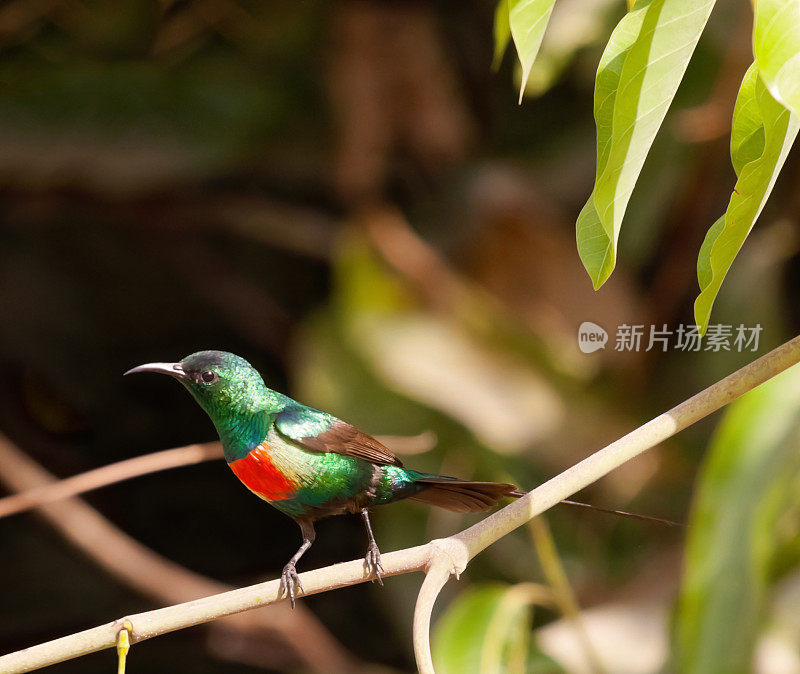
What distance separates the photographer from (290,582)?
0.36m

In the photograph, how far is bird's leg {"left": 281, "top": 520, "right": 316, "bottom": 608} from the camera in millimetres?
360

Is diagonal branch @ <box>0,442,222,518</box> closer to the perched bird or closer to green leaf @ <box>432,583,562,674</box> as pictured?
the perched bird

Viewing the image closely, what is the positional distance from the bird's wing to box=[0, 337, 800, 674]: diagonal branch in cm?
5

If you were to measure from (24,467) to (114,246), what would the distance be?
1.68 ft

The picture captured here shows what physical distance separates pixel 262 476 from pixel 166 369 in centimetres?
7

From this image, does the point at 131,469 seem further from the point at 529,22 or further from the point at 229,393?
the point at 529,22

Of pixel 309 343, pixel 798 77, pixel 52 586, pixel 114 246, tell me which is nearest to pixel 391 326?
pixel 309 343

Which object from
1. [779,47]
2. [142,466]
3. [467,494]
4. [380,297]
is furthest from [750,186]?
[380,297]

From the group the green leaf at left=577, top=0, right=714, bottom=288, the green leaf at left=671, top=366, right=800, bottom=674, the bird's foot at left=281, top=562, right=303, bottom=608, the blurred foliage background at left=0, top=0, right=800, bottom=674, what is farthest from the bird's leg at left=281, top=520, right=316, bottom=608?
the green leaf at left=671, top=366, right=800, bottom=674

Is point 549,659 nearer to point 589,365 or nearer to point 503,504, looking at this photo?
point 589,365

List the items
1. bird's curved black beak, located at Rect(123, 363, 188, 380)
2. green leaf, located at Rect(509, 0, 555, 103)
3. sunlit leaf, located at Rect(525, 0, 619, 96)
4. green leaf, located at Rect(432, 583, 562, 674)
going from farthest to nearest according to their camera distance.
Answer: sunlit leaf, located at Rect(525, 0, 619, 96)
green leaf, located at Rect(432, 583, 562, 674)
green leaf, located at Rect(509, 0, 555, 103)
bird's curved black beak, located at Rect(123, 363, 188, 380)

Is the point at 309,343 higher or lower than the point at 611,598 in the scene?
higher

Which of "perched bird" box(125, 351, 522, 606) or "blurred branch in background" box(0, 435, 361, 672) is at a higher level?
"perched bird" box(125, 351, 522, 606)

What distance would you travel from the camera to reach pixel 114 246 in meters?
1.48
